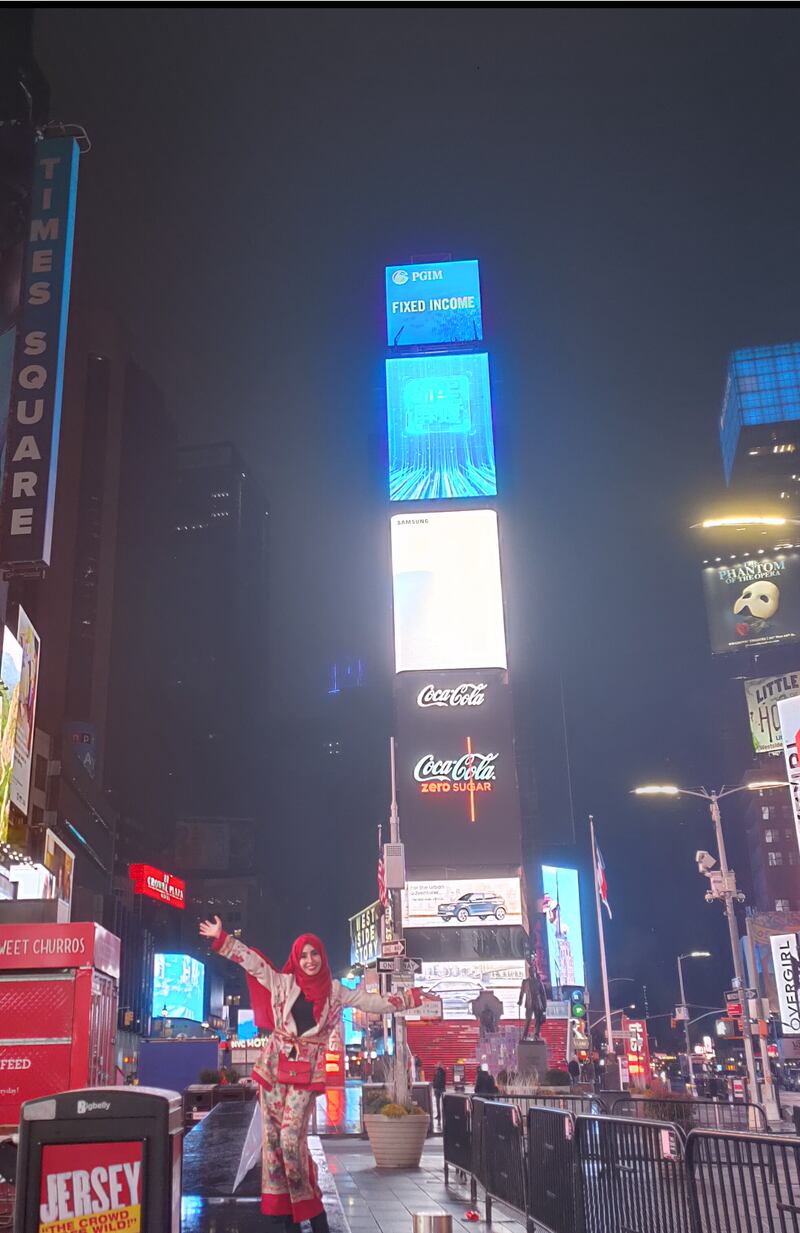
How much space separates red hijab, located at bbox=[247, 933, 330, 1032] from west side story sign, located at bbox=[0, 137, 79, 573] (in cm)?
1703

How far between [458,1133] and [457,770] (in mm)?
54557

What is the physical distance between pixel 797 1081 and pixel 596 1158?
40.1m

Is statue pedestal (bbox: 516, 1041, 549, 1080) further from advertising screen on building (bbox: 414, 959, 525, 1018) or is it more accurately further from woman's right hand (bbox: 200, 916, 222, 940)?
woman's right hand (bbox: 200, 916, 222, 940)

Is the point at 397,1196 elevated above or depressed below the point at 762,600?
below

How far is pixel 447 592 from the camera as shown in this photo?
→ 242ft

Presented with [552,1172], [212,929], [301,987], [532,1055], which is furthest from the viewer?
[532,1055]

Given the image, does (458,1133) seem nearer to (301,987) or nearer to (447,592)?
(301,987)

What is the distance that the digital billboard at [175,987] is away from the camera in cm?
9669

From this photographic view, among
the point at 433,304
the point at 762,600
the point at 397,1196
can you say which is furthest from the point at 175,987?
the point at 397,1196

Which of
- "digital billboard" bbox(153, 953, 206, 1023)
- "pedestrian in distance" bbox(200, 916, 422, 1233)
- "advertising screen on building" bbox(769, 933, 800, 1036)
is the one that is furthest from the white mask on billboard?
"pedestrian in distance" bbox(200, 916, 422, 1233)

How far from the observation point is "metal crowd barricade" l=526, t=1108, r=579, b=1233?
945 cm

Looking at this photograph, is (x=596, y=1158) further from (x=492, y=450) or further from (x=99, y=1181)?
(x=492, y=450)

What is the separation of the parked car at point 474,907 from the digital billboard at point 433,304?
4202cm

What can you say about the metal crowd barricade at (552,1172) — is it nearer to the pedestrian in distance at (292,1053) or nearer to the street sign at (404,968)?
the pedestrian in distance at (292,1053)
